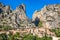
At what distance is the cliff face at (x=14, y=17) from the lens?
132800 millimetres

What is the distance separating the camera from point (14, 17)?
142m

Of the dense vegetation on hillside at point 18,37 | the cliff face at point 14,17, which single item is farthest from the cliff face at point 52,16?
the cliff face at point 14,17

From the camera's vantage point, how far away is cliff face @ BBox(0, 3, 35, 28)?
436ft

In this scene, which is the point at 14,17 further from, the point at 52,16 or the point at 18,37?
the point at 18,37

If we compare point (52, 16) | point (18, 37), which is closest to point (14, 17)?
point (52, 16)

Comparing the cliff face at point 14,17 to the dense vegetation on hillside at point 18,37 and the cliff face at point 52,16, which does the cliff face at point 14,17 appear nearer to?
the cliff face at point 52,16

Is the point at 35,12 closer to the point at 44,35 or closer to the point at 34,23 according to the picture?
the point at 34,23

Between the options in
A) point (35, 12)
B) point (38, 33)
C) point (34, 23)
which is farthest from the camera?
point (35, 12)

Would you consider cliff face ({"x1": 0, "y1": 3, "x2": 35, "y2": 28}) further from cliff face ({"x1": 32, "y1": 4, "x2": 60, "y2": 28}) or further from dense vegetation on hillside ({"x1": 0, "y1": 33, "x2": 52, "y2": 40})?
dense vegetation on hillside ({"x1": 0, "y1": 33, "x2": 52, "y2": 40})

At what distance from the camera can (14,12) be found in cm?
14925

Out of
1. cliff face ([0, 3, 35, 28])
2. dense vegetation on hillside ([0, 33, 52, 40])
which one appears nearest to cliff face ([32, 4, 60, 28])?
dense vegetation on hillside ([0, 33, 52, 40])

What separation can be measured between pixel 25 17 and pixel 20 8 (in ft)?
30.1

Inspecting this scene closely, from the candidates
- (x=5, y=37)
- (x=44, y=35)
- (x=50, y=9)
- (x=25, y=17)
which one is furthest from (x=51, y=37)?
(x=25, y=17)

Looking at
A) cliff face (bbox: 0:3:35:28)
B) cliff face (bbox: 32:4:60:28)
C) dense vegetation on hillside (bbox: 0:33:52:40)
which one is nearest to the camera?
dense vegetation on hillside (bbox: 0:33:52:40)
